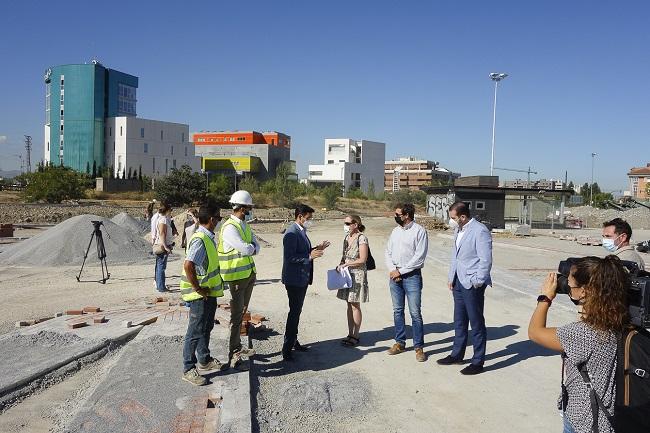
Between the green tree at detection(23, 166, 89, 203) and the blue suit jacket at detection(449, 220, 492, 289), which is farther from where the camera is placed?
the green tree at detection(23, 166, 89, 203)

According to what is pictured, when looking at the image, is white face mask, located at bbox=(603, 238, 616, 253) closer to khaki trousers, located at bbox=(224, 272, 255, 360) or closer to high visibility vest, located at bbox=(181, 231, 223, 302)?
khaki trousers, located at bbox=(224, 272, 255, 360)

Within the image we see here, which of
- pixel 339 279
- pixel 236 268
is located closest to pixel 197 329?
pixel 236 268

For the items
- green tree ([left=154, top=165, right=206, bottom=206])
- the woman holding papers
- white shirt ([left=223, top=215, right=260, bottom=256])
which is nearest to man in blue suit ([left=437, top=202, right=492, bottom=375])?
the woman holding papers

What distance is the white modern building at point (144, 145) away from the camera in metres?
79.3

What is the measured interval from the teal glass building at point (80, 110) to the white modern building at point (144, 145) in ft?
5.95

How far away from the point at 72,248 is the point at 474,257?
493 inches

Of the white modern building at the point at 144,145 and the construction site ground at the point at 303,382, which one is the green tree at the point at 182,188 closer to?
the white modern building at the point at 144,145

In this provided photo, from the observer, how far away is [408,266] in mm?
6508

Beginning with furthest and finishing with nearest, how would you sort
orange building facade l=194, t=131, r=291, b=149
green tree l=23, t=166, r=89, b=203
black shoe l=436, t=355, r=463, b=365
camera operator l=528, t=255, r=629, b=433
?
1. orange building facade l=194, t=131, r=291, b=149
2. green tree l=23, t=166, r=89, b=203
3. black shoe l=436, t=355, r=463, b=365
4. camera operator l=528, t=255, r=629, b=433

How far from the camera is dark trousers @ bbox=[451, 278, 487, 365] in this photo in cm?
610

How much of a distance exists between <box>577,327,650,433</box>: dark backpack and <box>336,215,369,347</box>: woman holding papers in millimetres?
4316

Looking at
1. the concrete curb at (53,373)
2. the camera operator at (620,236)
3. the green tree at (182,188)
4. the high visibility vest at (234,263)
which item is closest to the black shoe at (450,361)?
the camera operator at (620,236)

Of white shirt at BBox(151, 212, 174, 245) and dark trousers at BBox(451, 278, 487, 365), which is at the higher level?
white shirt at BBox(151, 212, 174, 245)

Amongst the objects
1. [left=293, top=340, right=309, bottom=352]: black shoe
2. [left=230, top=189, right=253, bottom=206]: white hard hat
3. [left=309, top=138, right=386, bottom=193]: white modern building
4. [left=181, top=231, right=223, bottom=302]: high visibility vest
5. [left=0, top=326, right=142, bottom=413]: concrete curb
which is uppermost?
[left=309, top=138, right=386, bottom=193]: white modern building
